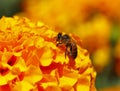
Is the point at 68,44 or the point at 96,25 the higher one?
the point at 68,44

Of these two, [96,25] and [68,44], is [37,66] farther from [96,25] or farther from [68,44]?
[96,25]

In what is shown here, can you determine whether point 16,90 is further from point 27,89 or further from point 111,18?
point 111,18

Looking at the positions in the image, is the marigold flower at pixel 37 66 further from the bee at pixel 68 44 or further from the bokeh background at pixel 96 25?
the bokeh background at pixel 96 25

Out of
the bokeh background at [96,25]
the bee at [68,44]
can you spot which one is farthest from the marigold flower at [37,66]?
the bokeh background at [96,25]

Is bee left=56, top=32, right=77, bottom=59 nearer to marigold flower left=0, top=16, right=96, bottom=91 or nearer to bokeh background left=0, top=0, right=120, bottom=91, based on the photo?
marigold flower left=0, top=16, right=96, bottom=91

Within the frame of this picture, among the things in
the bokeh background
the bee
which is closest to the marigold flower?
the bee

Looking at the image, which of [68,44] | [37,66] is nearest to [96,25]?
[68,44]

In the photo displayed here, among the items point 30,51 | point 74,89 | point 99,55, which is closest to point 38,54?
point 30,51
